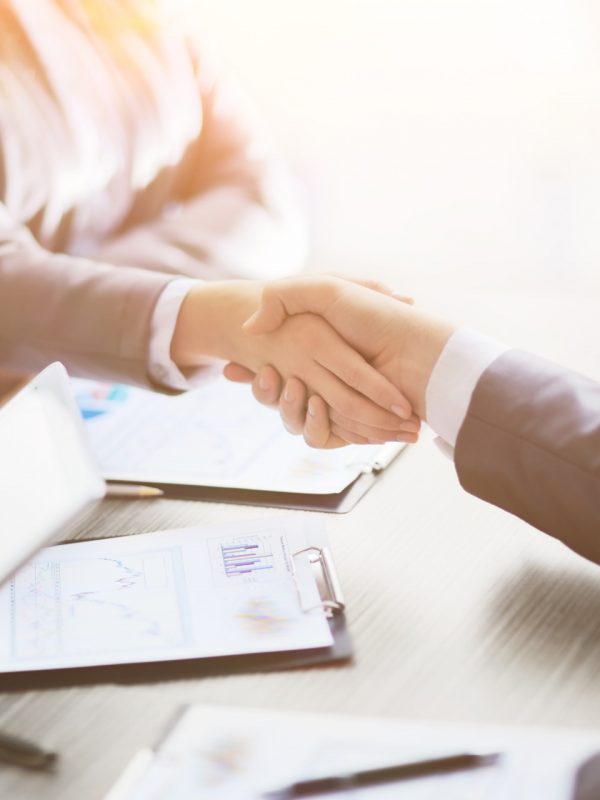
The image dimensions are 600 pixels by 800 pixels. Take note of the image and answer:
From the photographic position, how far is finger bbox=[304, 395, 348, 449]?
0.93 m

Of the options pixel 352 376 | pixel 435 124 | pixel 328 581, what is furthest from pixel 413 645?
pixel 435 124

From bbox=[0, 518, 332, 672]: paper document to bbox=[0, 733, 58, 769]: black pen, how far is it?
0.22 ft

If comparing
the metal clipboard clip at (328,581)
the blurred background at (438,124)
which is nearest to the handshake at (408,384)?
the metal clipboard clip at (328,581)

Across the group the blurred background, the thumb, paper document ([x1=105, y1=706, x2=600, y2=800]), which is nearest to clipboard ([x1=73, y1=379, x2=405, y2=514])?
the thumb

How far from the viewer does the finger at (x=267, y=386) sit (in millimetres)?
999

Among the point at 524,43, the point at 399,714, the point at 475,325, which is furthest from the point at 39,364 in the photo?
the point at 524,43

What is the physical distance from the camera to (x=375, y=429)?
915 millimetres

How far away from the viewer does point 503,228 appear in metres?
2.25

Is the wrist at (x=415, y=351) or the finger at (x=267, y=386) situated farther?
the finger at (x=267, y=386)

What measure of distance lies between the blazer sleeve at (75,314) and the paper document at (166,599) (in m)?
0.30

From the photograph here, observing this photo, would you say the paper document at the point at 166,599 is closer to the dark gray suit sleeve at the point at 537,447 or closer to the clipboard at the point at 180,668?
the clipboard at the point at 180,668

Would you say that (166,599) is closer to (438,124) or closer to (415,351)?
(415,351)

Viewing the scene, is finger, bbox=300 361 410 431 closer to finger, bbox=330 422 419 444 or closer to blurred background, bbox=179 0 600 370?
finger, bbox=330 422 419 444

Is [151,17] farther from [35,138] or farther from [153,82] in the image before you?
[35,138]
